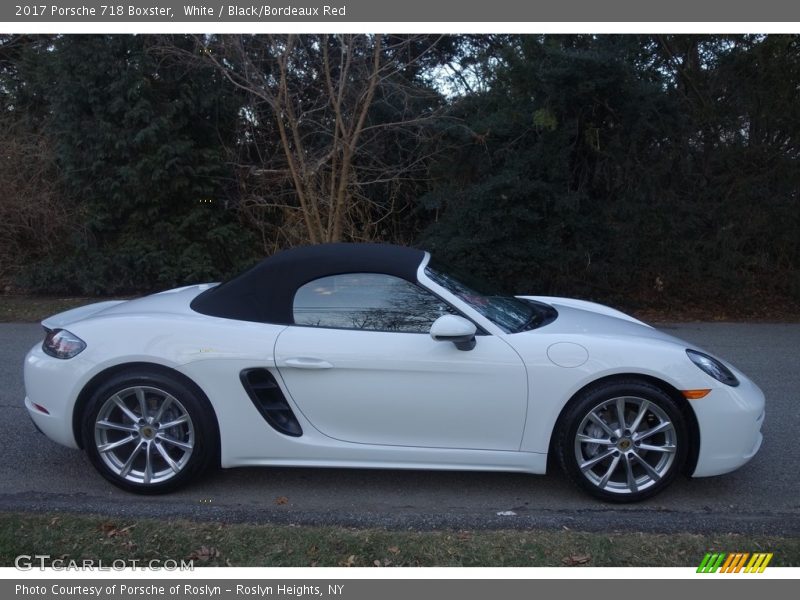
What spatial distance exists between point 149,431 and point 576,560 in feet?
7.99

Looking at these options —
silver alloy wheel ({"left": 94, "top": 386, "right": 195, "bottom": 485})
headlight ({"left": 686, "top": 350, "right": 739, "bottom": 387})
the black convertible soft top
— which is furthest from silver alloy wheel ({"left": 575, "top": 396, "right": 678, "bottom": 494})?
silver alloy wheel ({"left": 94, "top": 386, "right": 195, "bottom": 485})

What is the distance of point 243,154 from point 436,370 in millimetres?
9832

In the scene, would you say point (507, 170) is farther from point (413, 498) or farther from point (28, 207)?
point (28, 207)

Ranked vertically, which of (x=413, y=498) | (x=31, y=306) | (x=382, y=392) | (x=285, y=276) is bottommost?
(x=413, y=498)

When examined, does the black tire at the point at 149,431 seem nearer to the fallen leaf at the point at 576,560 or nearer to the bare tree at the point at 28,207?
the fallen leaf at the point at 576,560

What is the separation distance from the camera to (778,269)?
34.9ft

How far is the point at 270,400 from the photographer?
4066mm

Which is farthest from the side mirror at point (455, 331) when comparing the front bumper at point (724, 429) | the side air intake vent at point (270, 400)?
the front bumper at point (724, 429)

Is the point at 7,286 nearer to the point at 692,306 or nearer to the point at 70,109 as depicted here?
the point at 70,109

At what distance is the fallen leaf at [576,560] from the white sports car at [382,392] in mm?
699

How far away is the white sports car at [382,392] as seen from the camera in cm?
397

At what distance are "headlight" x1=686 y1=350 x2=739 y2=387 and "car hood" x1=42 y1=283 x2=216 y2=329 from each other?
2.96 meters

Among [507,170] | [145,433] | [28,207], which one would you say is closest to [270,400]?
[145,433]

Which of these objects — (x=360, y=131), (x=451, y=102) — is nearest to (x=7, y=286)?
(x=360, y=131)
